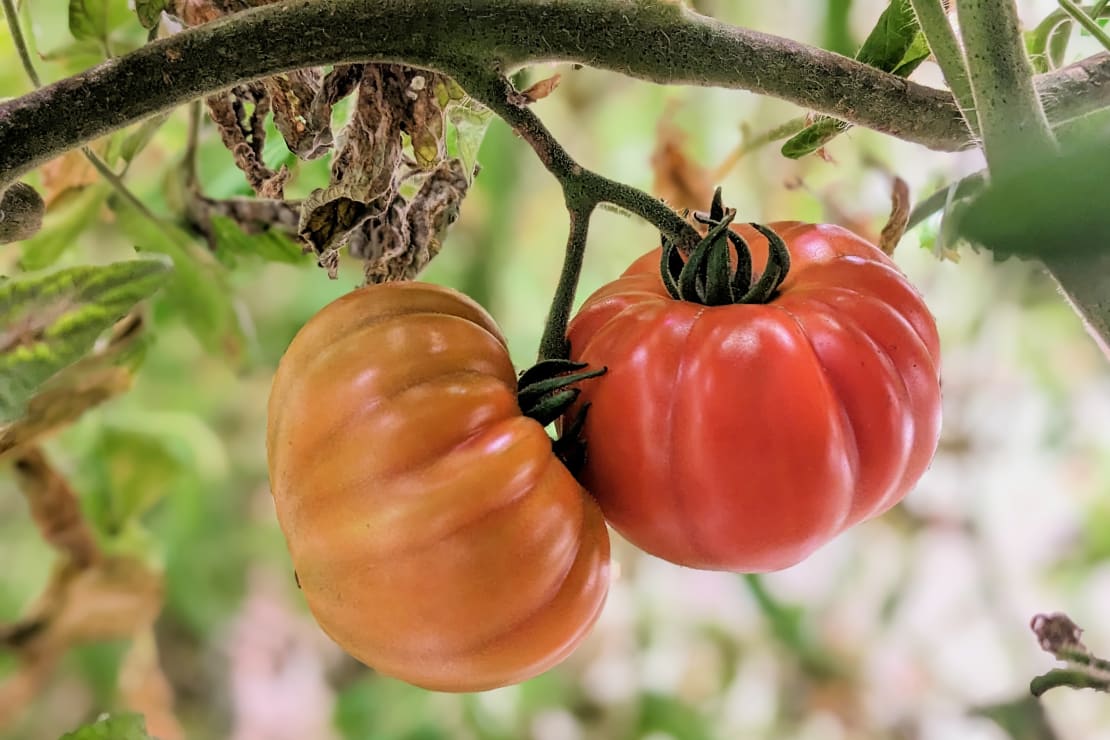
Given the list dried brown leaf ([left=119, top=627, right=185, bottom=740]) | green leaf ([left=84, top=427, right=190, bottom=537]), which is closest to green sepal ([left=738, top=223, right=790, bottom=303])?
green leaf ([left=84, top=427, right=190, bottom=537])

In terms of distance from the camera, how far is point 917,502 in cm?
100

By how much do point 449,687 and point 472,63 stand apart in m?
0.26

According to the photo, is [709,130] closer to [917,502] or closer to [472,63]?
[917,502]

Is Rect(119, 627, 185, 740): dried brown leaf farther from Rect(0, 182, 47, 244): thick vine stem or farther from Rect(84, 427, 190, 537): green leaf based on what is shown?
Rect(0, 182, 47, 244): thick vine stem

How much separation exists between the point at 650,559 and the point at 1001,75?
0.77 meters

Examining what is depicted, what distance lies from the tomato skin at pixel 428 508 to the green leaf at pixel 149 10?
6.6 inches

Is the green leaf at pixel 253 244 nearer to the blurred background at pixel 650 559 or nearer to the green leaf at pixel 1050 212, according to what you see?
the blurred background at pixel 650 559

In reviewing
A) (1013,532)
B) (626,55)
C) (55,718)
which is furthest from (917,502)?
(55,718)

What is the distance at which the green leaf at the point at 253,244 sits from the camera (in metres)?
0.60

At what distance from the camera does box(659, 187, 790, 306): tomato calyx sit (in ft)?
1.28

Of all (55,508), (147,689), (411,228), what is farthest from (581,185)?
(147,689)

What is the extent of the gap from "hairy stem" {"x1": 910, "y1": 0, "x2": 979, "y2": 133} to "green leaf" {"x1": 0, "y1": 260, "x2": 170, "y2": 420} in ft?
1.15

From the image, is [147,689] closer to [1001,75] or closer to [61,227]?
[61,227]

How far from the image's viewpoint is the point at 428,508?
0.34m
